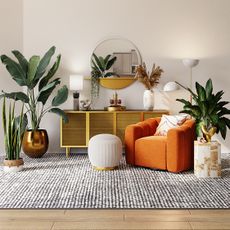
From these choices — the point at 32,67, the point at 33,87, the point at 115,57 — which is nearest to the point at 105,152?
the point at 33,87

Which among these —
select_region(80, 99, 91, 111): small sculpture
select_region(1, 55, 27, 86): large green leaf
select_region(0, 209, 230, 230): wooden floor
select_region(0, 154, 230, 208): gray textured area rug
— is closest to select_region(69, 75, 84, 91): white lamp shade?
select_region(80, 99, 91, 111): small sculpture

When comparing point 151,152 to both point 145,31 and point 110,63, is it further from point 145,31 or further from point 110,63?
point 145,31

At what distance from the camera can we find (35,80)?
5867 mm

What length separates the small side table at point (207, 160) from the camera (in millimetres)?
4641

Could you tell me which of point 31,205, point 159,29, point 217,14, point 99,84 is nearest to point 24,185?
point 31,205

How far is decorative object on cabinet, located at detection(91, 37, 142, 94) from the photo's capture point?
6.40 meters

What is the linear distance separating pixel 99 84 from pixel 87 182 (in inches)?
94.1

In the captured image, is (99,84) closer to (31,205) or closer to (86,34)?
(86,34)

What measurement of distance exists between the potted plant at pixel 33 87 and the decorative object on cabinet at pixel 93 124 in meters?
0.30

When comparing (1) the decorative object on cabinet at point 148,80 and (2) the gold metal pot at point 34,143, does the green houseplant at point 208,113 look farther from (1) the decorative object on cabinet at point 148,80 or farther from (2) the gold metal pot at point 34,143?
(2) the gold metal pot at point 34,143

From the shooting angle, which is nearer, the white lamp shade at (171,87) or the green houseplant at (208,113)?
the green houseplant at (208,113)

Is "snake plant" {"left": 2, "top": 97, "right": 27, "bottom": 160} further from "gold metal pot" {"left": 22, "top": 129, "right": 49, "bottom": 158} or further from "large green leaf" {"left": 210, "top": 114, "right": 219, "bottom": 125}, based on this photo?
"large green leaf" {"left": 210, "top": 114, "right": 219, "bottom": 125}

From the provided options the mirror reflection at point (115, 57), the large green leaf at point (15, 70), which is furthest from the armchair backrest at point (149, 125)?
the large green leaf at point (15, 70)

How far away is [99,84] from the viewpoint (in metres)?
6.45
